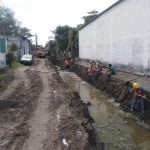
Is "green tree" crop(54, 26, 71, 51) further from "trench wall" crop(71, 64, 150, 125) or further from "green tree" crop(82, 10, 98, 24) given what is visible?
"trench wall" crop(71, 64, 150, 125)

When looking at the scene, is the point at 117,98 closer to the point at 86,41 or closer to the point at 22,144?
the point at 22,144

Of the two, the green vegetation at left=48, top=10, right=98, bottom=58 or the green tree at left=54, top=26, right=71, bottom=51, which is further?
the green tree at left=54, top=26, right=71, bottom=51

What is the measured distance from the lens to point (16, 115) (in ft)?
34.7

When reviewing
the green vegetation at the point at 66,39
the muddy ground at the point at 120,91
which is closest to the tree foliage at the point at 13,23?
the green vegetation at the point at 66,39

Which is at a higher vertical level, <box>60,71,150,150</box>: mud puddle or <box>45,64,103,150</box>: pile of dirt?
<box>45,64,103,150</box>: pile of dirt

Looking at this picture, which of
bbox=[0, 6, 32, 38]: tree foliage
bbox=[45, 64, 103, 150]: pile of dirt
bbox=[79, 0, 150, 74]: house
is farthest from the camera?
bbox=[0, 6, 32, 38]: tree foliage

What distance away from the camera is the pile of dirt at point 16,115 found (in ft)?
26.3

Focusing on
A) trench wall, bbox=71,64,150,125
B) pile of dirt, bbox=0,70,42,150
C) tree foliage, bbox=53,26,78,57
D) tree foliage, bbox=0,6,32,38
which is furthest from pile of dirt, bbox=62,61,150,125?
tree foliage, bbox=0,6,32,38

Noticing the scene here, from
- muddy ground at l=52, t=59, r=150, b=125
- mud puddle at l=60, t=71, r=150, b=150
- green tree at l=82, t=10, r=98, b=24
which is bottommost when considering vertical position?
mud puddle at l=60, t=71, r=150, b=150

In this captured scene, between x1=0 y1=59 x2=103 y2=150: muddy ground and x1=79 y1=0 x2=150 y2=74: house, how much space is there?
6.04 m

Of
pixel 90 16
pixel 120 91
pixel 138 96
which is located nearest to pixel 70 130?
pixel 138 96

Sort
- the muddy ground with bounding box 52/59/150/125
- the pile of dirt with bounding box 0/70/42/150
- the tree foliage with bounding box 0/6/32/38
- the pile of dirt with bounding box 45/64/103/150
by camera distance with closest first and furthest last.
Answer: the pile of dirt with bounding box 45/64/103/150 → the pile of dirt with bounding box 0/70/42/150 → the muddy ground with bounding box 52/59/150/125 → the tree foliage with bounding box 0/6/32/38

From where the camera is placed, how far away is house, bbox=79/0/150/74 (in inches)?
701

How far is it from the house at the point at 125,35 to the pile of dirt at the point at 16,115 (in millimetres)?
6607
